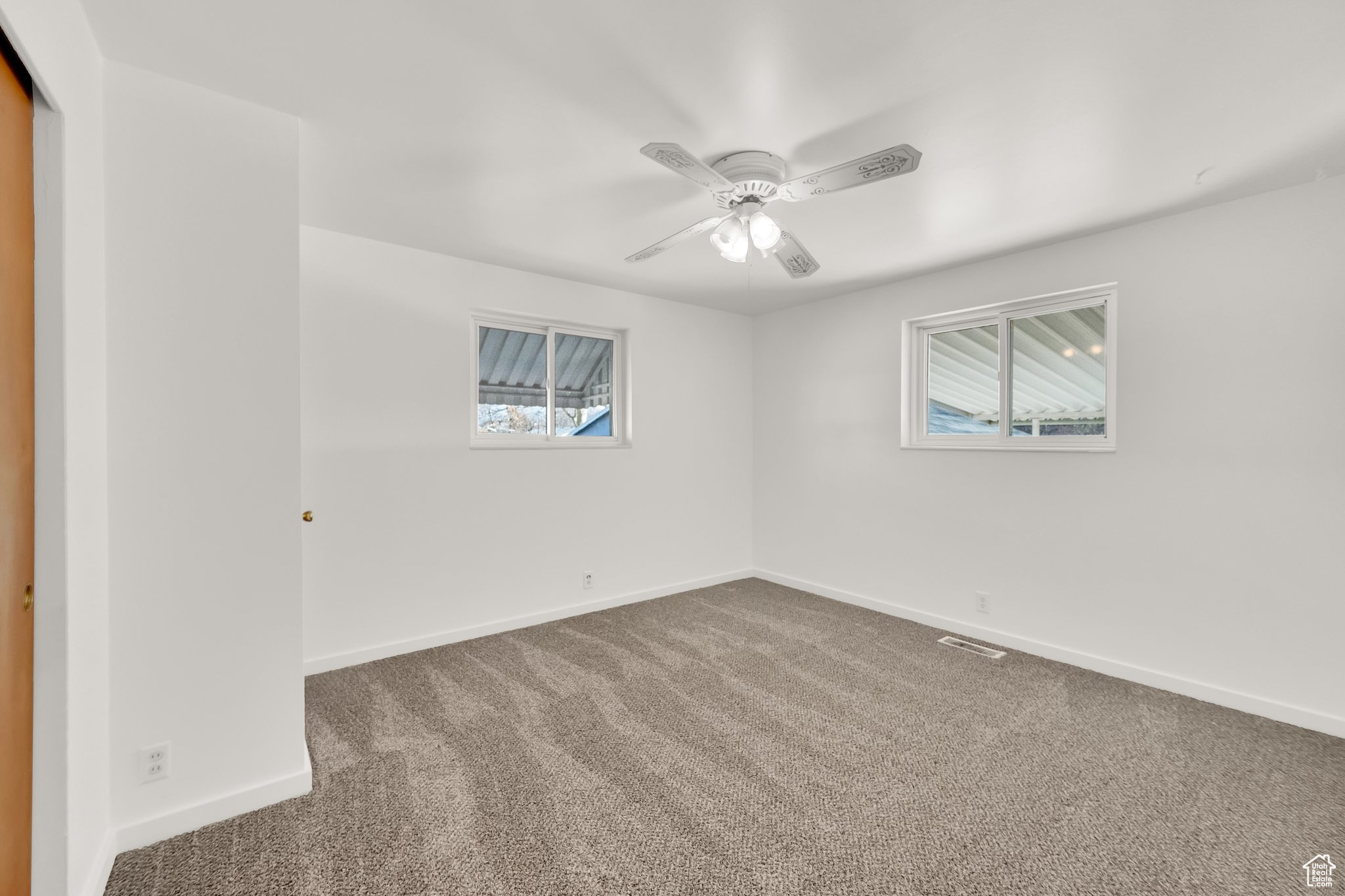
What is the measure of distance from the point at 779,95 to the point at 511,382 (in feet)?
8.40

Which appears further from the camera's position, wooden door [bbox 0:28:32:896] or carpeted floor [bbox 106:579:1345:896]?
carpeted floor [bbox 106:579:1345:896]

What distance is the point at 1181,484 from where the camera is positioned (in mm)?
2832

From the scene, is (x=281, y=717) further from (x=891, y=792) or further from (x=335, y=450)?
(x=891, y=792)

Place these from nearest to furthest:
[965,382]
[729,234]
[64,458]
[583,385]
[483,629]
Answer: [64,458], [729,234], [483,629], [965,382], [583,385]

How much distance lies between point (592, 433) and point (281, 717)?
103 inches

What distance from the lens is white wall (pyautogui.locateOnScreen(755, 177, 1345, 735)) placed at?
97.8 inches

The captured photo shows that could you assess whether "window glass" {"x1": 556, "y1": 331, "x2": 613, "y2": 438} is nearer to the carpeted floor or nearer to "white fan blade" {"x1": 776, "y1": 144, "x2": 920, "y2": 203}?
the carpeted floor

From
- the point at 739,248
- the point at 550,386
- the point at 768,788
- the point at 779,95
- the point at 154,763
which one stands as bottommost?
the point at 768,788

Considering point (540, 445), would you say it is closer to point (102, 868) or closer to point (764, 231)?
point (764, 231)

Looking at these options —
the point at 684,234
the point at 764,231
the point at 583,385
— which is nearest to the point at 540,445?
the point at 583,385

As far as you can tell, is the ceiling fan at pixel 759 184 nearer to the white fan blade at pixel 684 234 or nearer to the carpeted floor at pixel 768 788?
the white fan blade at pixel 684 234

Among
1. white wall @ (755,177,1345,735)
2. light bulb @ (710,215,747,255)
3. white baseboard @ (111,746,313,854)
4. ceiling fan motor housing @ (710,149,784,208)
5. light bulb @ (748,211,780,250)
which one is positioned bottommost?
white baseboard @ (111,746,313,854)

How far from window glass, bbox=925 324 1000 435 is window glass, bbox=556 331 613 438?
88.7 inches

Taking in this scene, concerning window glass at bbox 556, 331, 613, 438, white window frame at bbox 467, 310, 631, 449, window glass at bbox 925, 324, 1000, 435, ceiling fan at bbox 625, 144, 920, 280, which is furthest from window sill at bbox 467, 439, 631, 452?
window glass at bbox 925, 324, 1000, 435
